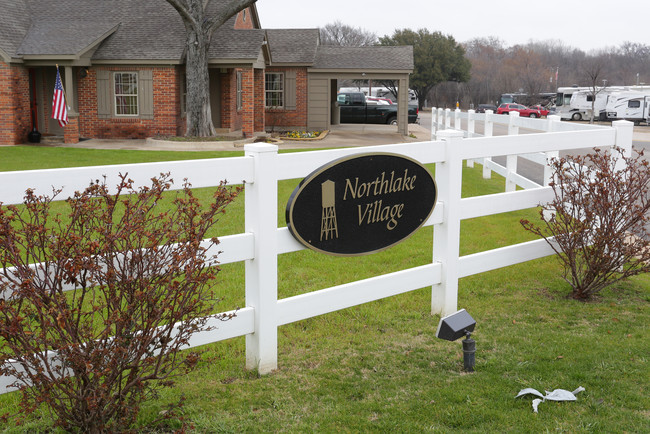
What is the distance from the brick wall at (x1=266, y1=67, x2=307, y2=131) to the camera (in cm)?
3028

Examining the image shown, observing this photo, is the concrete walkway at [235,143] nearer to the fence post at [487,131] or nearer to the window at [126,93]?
the window at [126,93]

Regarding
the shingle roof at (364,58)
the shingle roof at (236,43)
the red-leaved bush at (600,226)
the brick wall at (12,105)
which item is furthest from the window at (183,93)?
the red-leaved bush at (600,226)

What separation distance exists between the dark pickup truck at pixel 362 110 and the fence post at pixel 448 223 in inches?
1241

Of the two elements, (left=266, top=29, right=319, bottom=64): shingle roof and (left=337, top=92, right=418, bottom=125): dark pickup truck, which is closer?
(left=266, top=29, right=319, bottom=64): shingle roof

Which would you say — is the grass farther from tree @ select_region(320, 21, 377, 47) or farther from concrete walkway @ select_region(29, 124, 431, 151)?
tree @ select_region(320, 21, 377, 47)

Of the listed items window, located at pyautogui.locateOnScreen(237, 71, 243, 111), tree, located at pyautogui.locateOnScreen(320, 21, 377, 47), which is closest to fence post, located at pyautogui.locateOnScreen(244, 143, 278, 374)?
window, located at pyautogui.locateOnScreen(237, 71, 243, 111)

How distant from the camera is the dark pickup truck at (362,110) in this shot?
36875 millimetres

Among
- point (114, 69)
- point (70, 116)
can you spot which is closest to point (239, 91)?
point (114, 69)

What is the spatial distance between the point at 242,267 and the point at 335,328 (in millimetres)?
2203

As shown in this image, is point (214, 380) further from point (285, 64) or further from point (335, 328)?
point (285, 64)

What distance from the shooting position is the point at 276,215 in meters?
4.52

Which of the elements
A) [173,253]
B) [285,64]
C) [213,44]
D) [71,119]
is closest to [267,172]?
[173,253]

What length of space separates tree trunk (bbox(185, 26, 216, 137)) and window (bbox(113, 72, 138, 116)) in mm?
2074

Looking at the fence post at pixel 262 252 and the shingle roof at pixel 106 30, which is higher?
the shingle roof at pixel 106 30
